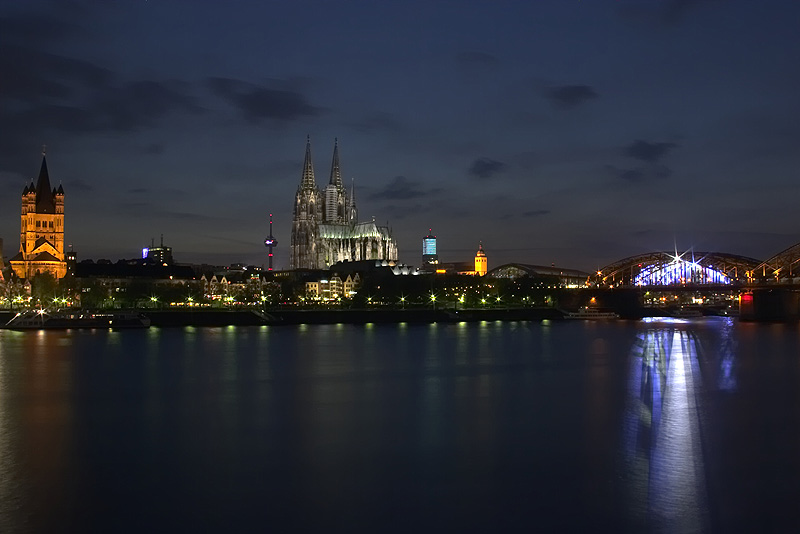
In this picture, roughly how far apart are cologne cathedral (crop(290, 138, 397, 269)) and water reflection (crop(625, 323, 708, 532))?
99.6m

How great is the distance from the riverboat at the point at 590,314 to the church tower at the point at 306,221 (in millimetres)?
57113

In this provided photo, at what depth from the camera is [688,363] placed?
34.7m

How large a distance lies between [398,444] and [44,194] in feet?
284

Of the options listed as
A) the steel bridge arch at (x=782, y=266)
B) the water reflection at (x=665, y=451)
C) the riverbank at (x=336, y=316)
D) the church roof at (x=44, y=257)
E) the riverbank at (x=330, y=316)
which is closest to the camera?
the water reflection at (x=665, y=451)

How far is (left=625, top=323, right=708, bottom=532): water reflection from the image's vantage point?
13070 millimetres

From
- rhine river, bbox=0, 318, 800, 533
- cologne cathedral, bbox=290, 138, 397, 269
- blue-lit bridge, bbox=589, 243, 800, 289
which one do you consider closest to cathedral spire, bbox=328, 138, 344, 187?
cologne cathedral, bbox=290, 138, 397, 269

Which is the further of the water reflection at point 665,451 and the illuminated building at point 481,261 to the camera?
the illuminated building at point 481,261

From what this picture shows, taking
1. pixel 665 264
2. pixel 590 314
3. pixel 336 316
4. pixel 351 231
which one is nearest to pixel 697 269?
pixel 665 264

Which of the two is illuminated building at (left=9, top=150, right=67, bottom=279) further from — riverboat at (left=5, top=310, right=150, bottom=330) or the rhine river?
the rhine river

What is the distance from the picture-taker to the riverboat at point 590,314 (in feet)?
262

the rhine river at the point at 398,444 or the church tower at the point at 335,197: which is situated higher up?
the church tower at the point at 335,197

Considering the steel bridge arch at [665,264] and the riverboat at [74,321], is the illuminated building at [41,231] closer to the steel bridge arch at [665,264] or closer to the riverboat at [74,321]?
the riverboat at [74,321]

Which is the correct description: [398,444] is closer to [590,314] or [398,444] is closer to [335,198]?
[590,314]

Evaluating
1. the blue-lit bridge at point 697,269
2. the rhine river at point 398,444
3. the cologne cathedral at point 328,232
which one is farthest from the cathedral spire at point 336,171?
the rhine river at point 398,444
